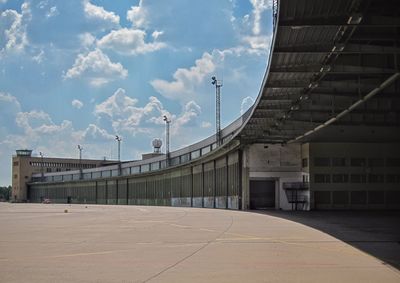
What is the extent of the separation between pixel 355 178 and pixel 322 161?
363 cm

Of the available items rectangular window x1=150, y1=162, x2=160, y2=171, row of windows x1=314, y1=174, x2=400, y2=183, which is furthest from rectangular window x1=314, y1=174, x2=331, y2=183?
rectangular window x1=150, y1=162, x2=160, y2=171

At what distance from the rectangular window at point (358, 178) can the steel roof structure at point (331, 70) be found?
21.6ft

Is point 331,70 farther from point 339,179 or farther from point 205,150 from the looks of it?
point 205,150

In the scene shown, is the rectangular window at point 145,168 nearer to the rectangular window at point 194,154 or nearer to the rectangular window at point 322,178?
the rectangular window at point 194,154

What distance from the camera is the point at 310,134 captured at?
4966cm

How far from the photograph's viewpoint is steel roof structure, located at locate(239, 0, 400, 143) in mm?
20094

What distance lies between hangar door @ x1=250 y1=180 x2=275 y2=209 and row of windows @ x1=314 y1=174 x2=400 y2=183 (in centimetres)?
540

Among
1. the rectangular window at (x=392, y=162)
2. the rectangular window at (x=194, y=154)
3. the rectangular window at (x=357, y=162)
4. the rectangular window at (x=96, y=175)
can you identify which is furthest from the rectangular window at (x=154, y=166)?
the rectangular window at (x=392, y=162)

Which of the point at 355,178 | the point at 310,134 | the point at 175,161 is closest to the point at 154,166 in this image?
the point at 175,161

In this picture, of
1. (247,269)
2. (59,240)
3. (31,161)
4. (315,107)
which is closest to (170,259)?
(247,269)

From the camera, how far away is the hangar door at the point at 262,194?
59.1 metres

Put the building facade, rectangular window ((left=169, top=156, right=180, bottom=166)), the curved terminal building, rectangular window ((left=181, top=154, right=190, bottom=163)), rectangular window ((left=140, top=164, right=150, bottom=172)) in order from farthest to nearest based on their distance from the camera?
the building facade
rectangular window ((left=140, top=164, right=150, bottom=172))
rectangular window ((left=169, top=156, right=180, bottom=166))
rectangular window ((left=181, top=154, right=190, bottom=163))
the curved terminal building

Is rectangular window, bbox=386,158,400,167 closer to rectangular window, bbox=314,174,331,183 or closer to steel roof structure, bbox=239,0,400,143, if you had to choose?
rectangular window, bbox=314,174,331,183

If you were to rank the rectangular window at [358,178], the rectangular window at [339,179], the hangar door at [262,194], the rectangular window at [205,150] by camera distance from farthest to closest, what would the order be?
the rectangular window at [205,150] < the hangar door at [262,194] < the rectangular window at [358,178] < the rectangular window at [339,179]
